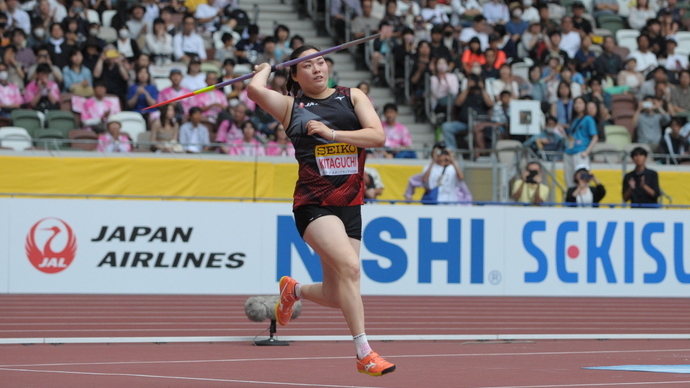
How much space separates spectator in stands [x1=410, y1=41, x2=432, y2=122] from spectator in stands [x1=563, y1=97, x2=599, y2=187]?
2.89m

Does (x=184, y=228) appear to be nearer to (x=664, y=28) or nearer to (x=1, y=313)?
(x=1, y=313)

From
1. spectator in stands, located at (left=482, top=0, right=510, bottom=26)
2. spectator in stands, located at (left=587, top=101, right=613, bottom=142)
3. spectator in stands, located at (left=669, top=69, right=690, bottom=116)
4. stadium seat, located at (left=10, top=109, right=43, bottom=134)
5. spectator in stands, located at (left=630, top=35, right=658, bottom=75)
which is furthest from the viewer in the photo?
spectator in stands, located at (left=482, top=0, right=510, bottom=26)

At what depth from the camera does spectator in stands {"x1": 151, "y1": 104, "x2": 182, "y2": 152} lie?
1516cm

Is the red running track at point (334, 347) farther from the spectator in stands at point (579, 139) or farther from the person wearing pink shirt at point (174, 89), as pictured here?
the person wearing pink shirt at point (174, 89)

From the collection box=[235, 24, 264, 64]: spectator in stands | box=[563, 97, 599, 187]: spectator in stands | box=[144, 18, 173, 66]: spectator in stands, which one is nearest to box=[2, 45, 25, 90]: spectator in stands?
box=[144, 18, 173, 66]: spectator in stands

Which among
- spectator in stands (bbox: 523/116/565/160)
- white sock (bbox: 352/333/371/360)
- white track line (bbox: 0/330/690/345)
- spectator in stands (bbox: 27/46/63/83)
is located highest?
spectator in stands (bbox: 27/46/63/83)

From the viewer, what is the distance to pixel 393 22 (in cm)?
2033

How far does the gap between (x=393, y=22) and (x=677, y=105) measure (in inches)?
215

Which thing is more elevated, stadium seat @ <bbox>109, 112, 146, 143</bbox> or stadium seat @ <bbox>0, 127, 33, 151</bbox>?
stadium seat @ <bbox>109, 112, 146, 143</bbox>

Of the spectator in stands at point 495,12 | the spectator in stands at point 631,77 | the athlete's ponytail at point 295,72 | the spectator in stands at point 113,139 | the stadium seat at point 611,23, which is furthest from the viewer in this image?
the stadium seat at point 611,23

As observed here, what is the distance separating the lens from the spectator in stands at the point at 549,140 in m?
16.8

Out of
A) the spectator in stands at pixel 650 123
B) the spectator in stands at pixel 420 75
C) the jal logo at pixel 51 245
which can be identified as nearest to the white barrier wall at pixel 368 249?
the jal logo at pixel 51 245

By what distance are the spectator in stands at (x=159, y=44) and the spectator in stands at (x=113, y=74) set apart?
1.21 meters

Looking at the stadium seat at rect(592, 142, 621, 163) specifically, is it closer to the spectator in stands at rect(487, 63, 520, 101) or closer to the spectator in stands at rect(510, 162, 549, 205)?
the spectator in stands at rect(510, 162, 549, 205)
